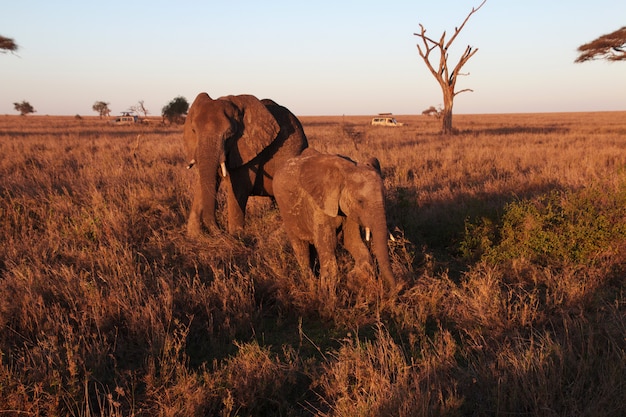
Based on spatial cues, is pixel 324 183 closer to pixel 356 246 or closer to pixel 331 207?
pixel 331 207

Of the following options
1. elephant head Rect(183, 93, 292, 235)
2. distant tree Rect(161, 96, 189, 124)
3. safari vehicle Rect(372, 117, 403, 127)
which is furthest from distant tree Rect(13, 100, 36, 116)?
elephant head Rect(183, 93, 292, 235)

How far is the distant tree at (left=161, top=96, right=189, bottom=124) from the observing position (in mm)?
45219

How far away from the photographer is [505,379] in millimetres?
2832

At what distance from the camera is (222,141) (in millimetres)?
6191

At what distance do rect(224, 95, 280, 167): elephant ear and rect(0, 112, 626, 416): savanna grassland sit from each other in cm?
115

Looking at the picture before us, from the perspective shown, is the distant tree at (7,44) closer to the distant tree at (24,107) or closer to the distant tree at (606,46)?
the distant tree at (606,46)

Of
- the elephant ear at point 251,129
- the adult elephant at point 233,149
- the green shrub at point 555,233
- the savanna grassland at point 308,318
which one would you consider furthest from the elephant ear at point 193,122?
the green shrub at point 555,233

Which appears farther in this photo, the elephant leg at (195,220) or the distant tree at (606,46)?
the distant tree at (606,46)

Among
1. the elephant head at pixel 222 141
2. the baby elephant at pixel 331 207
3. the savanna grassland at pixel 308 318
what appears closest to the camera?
the savanna grassland at pixel 308 318

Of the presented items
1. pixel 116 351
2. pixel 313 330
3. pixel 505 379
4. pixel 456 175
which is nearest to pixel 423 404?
pixel 505 379

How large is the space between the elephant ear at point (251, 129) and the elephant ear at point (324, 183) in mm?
2015

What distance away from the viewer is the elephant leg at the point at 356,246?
183 inches

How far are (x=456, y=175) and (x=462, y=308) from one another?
7340 mm

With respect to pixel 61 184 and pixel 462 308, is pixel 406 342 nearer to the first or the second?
pixel 462 308
